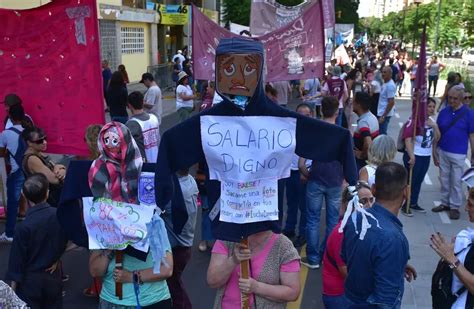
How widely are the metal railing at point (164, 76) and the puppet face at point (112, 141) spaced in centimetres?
2019

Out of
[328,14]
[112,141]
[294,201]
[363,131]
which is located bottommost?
[294,201]

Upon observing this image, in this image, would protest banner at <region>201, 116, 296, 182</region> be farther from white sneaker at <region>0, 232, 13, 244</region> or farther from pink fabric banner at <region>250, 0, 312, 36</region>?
pink fabric banner at <region>250, 0, 312, 36</region>

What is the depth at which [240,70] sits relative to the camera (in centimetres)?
265

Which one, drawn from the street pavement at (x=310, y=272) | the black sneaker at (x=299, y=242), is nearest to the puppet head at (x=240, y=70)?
the street pavement at (x=310, y=272)

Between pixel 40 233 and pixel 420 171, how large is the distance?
5.84 meters

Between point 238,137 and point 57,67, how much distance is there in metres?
2.67

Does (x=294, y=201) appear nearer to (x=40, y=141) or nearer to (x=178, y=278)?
(x=178, y=278)

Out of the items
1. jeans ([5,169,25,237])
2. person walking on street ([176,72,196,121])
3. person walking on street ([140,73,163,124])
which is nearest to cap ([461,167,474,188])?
jeans ([5,169,25,237])

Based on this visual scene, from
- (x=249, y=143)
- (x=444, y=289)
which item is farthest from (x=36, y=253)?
(x=444, y=289)

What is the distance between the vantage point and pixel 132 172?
3098 millimetres

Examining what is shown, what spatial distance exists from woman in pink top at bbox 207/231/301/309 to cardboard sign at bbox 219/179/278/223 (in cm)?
13

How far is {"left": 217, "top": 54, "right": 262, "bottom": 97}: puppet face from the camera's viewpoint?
8.66ft

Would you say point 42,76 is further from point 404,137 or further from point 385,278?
point 404,137

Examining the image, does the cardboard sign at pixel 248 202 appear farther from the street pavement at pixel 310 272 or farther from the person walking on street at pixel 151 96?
the person walking on street at pixel 151 96
